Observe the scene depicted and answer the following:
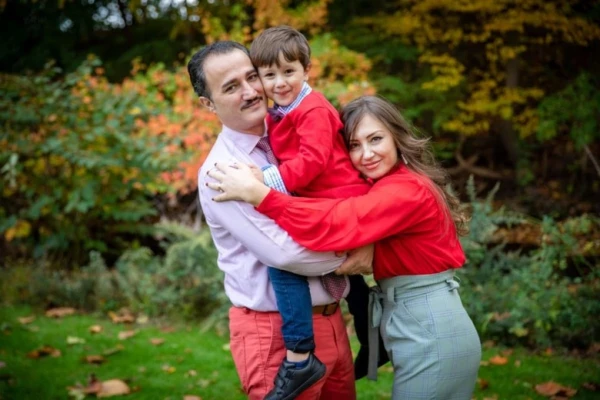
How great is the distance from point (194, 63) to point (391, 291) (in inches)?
46.0

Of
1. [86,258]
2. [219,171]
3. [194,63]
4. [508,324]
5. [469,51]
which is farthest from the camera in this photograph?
[469,51]

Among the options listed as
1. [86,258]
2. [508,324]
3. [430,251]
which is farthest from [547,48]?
[430,251]

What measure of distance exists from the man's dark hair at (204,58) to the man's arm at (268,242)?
1.43 ft

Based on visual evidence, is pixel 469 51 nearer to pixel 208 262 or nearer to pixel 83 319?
pixel 208 262

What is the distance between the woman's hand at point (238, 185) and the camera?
2.16 meters

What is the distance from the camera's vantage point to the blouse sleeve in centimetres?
215

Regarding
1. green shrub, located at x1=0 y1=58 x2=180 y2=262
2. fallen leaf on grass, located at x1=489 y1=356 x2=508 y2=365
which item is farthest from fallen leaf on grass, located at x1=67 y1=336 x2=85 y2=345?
fallen leaf on grass, located at x1=489 y1=356 x2=508 y2=365

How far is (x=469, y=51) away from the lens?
368 inches

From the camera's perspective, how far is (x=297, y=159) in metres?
2.27

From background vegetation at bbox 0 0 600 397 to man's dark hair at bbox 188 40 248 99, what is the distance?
114 inches

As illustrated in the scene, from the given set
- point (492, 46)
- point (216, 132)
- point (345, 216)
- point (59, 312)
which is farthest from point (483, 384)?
point (492, 46)

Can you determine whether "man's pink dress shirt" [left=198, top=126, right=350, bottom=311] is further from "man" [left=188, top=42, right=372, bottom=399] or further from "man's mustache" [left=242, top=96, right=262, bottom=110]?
"man's mustache" [left=242, top=96, right=262, bottom=110]

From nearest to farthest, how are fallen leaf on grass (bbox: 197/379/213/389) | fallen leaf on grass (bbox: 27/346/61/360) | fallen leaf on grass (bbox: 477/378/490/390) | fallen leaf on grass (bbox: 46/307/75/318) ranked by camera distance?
1. fallen leaf on grass (bbox: 477/378/490/390)
2. fallen leaf on grass (bbox: 197/379/213/389)
3. fallen leaf on grass (bbox: 27/346/61/360)
4. fallen leaf on grass (bbox: 46/307/75/318)

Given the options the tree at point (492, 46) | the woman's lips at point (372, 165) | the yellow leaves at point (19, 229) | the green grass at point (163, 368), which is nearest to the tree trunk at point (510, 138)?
the tree at point (492, 46)
